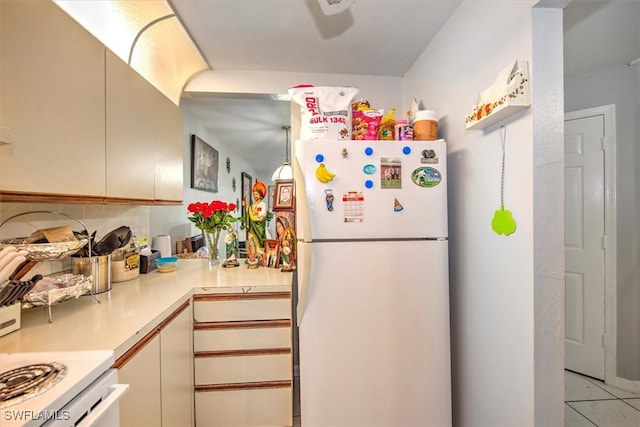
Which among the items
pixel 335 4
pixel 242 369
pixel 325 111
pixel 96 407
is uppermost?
pixel 335 4

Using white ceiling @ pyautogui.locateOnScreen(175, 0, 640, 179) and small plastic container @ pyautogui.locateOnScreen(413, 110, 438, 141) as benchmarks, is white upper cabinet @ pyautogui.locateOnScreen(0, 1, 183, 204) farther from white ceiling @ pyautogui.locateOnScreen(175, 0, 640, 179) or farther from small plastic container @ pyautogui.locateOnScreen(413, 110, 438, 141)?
small plastic container @ pyautogui.locateOnScreen(413, 110, 438, 141)

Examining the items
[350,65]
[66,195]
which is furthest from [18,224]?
[350,65]

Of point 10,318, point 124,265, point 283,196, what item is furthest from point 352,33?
point 10,318

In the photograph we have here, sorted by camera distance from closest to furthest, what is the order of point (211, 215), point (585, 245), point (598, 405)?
point (598, 405) < point (211, 215) < point (585, 245)

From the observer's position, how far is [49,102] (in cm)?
92

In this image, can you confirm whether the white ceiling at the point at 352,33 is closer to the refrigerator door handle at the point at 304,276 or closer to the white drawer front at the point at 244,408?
the refrigerator door handle at the point at 304,276

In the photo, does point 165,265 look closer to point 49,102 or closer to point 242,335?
point 242,335

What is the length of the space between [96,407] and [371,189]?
4.04 feet

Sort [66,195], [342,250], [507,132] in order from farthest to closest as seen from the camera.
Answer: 1. [342,250]
2. [507,132]
3. [66,195]

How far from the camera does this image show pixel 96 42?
113cm

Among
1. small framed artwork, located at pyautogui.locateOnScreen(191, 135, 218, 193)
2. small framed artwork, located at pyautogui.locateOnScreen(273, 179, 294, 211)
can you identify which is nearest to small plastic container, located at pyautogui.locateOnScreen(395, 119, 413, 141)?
small framed artwork, located at pyautogui.locateOnScreen(273, 179, 294, 211)

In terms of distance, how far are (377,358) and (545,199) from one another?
1.02 meters

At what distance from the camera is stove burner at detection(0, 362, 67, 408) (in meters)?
0.60

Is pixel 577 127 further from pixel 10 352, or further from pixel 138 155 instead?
pixel 10 352
